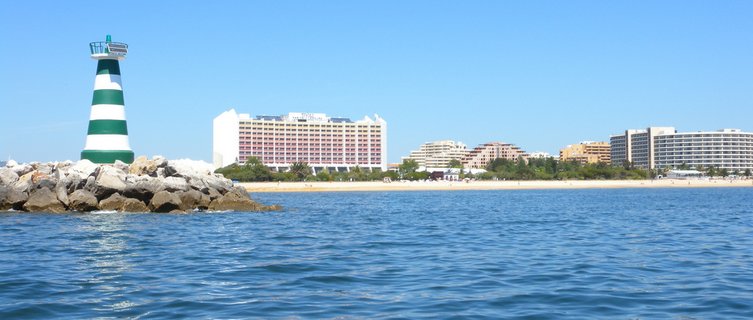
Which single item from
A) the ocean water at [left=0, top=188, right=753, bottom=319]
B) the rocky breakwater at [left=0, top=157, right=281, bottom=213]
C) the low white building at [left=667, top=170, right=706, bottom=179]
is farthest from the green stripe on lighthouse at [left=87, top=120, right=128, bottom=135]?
the low white building at [left=667, top=170, right=706, bottom=179]

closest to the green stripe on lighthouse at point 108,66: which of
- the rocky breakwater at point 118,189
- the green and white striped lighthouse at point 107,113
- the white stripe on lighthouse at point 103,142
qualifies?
the green and white striped lighthouse at point 107,113

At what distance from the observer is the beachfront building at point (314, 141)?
172 meters

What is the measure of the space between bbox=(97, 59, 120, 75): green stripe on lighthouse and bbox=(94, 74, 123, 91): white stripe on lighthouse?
24 centimetres

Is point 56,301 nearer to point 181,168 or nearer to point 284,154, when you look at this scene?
point 181,168

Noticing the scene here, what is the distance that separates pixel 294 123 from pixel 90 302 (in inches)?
6558

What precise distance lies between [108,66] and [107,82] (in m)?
0.97

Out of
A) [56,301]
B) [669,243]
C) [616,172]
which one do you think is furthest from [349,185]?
[56,301]

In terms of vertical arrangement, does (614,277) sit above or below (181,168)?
below

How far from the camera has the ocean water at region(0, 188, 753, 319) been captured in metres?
10.8

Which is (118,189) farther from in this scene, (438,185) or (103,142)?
(438,185)

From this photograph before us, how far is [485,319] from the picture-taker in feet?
33.0

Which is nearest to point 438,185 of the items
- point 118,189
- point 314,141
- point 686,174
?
point 314,141

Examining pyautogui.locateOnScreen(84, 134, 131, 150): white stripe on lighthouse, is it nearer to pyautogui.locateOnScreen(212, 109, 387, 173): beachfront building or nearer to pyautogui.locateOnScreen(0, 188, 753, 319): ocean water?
pyautogui.locateOnScreen(0, 188, 753, 319): ocean water

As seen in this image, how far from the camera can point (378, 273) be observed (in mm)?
14344
